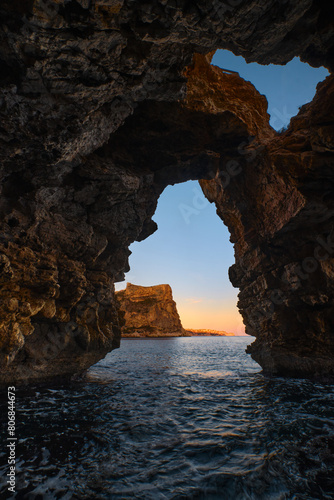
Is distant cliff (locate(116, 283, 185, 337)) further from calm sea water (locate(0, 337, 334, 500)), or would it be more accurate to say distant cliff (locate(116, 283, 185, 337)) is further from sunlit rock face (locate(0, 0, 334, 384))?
calm sea water (locate(0, 337, 334, 500))

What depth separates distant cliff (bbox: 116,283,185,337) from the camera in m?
110

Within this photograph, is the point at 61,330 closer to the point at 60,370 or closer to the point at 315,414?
the point at 60,370

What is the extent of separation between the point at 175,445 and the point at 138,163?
16058 mm

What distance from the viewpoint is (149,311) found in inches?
4441

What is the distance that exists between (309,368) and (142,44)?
20806 mm

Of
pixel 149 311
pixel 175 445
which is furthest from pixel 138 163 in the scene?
pixel 149 311

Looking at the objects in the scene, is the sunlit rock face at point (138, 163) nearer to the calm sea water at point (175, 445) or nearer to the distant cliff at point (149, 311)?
the calm sea water at point (175, 445)

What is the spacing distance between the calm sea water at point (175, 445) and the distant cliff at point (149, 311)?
322ft

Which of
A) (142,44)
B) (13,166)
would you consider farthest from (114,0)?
(13,166)

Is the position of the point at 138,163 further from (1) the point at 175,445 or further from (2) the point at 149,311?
(2) the point at 149,311

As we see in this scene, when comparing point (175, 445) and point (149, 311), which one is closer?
point (175, 445)

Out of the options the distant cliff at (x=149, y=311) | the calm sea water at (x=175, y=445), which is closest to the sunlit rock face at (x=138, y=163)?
the calm sea water at (x=175, y=445)

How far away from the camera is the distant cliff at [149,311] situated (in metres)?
110

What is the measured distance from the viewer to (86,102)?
831cm
